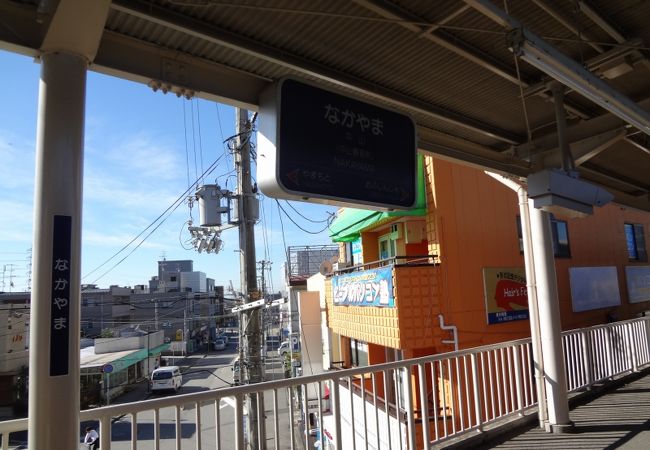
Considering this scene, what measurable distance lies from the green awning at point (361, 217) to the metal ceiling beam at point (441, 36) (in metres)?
4.97

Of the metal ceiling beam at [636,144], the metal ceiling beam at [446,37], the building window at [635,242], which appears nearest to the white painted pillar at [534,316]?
the metal ceiling beam at [636,144]

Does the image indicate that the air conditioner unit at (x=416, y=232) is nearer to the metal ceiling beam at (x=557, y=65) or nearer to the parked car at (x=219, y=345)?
the metal ceiling beam at (x=557, y=65)

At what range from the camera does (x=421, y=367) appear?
175 inches

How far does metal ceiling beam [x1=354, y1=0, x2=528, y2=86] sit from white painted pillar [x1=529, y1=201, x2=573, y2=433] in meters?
2.00

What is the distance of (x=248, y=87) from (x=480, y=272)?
882 cm

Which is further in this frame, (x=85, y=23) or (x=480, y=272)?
(x=480, y=272)

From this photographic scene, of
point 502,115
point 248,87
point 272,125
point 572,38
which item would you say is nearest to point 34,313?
point 272,125

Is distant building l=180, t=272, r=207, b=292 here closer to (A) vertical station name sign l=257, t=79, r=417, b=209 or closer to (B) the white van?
(B) the white van

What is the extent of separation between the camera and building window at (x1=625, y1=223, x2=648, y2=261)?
16.1 meters

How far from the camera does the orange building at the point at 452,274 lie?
10.0m

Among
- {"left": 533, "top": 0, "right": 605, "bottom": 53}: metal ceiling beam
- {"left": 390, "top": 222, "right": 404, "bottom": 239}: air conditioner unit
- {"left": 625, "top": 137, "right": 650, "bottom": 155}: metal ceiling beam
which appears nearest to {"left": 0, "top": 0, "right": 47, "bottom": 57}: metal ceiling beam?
{"left": 533, "top": 0, "right": 605, "bottom": 53}: metal ceiling beam

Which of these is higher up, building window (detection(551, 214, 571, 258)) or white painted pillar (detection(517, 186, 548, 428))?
building window (detection(551, 214, 571, 258))

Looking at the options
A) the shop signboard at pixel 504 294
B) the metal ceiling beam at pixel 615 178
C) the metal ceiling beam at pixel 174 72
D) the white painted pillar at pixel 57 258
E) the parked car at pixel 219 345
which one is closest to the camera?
the white painted pillar at pixel 57 258

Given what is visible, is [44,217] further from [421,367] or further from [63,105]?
[421,367]
